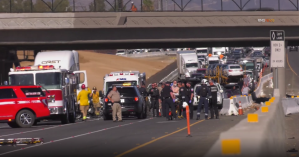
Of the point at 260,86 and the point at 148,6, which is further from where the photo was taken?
the point at 260,86

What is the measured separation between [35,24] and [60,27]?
155 cm

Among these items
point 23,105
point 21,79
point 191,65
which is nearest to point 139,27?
point 21,79

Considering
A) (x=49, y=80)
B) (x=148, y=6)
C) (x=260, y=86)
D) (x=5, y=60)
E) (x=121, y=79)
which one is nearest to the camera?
(x=49, y=80)

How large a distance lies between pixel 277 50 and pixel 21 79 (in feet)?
36.6

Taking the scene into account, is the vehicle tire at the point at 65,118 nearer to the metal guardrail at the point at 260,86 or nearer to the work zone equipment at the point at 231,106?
the work zone equipment at the point at 231,106

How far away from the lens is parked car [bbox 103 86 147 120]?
26.4 metres

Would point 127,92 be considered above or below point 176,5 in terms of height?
below

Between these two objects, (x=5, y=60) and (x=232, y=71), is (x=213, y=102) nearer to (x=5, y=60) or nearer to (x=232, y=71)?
(x=5, y=60)

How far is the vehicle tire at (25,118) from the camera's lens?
2306 cm

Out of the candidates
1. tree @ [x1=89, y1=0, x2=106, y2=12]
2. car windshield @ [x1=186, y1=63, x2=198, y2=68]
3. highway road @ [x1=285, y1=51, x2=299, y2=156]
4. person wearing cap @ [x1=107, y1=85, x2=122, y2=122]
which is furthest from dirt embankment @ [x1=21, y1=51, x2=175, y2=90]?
person wearing cap @ [x1=107, y1=85, x2=122, y2=122]

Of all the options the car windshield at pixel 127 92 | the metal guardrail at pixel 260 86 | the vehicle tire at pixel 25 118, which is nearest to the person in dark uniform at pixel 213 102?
the car windshield at pixel 127 92

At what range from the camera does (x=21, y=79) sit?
2475 centimetres

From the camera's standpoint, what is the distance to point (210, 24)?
36.6 meters

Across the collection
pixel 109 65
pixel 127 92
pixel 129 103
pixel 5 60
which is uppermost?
pixel 5 60
